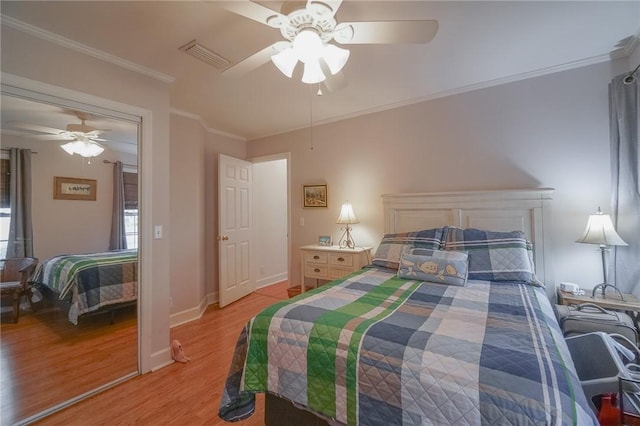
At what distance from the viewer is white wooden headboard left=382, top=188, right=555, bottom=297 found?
2.36 metres

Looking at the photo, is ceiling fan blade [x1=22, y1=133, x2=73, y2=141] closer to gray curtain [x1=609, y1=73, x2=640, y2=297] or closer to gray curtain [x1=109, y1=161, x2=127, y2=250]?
gray curtain [x1=109, y1=161, x2=127, y2=250]

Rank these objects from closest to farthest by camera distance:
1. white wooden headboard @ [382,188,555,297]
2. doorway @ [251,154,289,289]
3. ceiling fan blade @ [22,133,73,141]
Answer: ceiling fan blade @ [22,133,73,141] → white wooden headboard @ [382,188,555,297] → doorway @ [251,154,289,289]

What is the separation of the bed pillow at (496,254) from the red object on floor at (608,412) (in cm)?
81

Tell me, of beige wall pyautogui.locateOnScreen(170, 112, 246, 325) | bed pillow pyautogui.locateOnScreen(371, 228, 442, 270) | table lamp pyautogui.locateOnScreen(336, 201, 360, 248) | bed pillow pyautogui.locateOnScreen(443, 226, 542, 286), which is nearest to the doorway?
beige wall pyautogui.locateOnScreen(170, 112, 246, 325)

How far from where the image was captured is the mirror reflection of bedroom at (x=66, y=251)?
1.71 meters

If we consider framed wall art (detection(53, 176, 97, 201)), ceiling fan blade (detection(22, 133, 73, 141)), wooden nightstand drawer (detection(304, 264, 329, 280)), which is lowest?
wooden nightstand drawer (detection(304, 264, 329, 280))

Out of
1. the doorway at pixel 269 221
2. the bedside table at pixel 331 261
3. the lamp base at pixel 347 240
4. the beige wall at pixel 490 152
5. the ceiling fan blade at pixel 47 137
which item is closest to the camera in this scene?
the ceiling fan blade at pixel 47 137

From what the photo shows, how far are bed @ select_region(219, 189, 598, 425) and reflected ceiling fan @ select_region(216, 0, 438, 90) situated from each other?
1328 millimetres

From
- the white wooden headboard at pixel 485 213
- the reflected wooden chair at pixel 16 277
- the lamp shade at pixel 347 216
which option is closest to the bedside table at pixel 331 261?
the lamp shade at pixel 347 216

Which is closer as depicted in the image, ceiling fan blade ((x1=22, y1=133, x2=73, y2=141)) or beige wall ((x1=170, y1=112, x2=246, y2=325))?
ceiling fan blade ((x1=22, y1=133, x2=73, y2=141))

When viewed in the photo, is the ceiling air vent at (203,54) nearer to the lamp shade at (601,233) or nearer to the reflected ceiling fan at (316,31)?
the reflected ceiling fan at (316,31)

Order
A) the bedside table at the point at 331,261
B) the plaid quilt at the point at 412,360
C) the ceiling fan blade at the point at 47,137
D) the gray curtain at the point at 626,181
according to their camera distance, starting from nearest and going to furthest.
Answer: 1. the plaid quilt at the point at 412,360
2. the ceiling fan blade at the point at 47,137
3. the gray curtain at the point at 626,181
4. the bedside table at the point at 331,261

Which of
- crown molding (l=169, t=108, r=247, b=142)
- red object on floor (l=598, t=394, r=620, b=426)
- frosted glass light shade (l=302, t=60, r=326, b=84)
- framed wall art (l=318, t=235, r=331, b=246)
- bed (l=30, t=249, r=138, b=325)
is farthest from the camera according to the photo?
framed wall art (l=318, t=235, r=331, b=246)

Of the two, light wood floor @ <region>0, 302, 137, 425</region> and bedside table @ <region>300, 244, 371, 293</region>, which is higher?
bedside table @ <region>300, 244, 371, 293</region>
